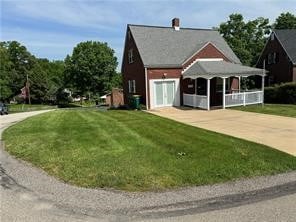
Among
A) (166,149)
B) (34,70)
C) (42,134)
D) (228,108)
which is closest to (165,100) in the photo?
(228,108)

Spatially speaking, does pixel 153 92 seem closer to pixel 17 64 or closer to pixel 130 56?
pixel 130 56

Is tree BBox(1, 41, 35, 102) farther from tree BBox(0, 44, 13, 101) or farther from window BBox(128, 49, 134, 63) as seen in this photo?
window BBox(128, 49, 134, 63)

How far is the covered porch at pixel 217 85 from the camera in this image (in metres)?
21.8

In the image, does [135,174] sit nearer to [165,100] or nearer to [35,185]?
[35,185]

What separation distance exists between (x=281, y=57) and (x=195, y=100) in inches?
673

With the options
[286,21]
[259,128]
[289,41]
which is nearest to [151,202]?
[259,128]

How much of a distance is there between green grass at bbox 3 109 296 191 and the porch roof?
32.7 ft

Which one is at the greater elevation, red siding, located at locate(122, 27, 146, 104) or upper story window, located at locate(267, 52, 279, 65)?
upper story window, located at locate(267, 52, 279, 65)

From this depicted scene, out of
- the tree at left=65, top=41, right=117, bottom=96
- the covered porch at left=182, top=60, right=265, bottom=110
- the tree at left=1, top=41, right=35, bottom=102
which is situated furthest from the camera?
the tree at left=1, top=41, right=35, bottom=102

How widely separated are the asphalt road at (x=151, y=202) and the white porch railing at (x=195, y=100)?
14.6 m

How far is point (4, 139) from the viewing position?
12266 millimetres

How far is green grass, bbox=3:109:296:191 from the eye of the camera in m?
7.00

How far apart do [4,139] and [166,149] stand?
6667mm

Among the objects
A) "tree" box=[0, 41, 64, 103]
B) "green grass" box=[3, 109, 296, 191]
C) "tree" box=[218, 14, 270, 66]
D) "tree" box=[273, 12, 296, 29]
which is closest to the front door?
"green grass" box=[3, 109, 296, 191]
